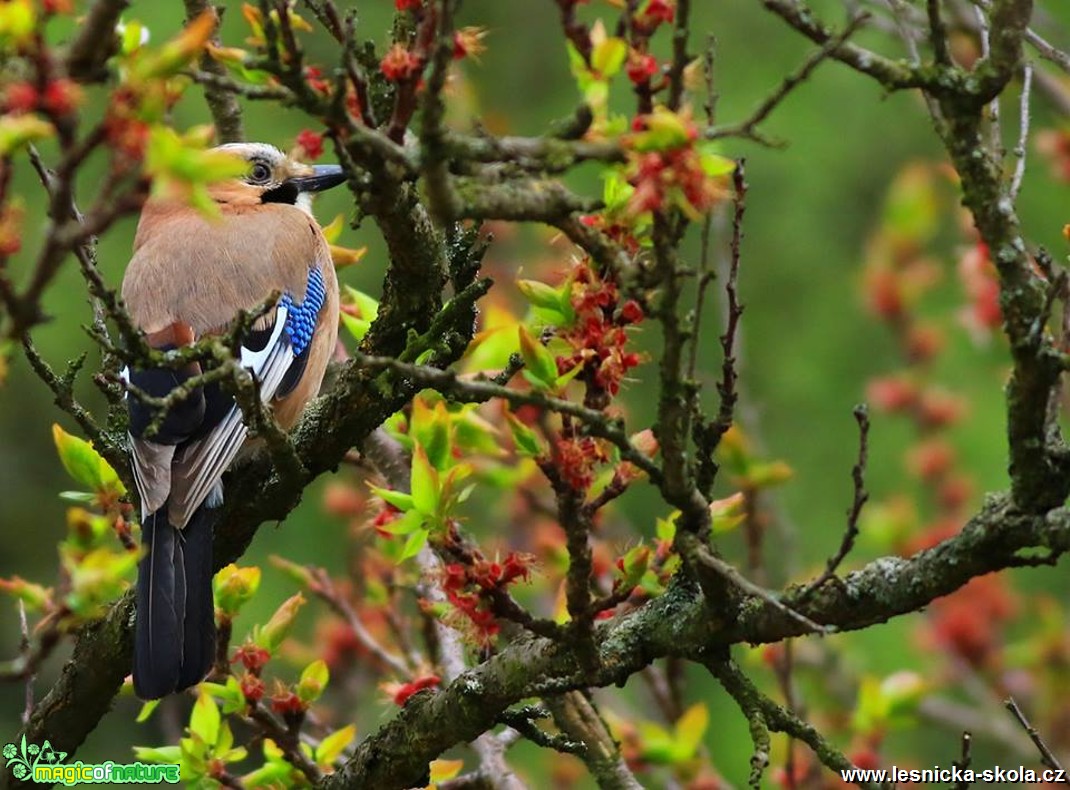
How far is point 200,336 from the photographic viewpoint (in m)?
3.72

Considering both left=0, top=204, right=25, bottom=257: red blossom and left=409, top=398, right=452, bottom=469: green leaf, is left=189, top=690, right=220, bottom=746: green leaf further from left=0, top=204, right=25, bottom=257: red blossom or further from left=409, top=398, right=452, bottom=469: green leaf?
left=0, top=204, right=25, bottom=257: red blossom

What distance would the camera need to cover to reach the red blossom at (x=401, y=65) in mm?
2055

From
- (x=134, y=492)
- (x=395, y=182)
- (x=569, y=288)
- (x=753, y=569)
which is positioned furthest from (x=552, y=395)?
(x=753, y=569)

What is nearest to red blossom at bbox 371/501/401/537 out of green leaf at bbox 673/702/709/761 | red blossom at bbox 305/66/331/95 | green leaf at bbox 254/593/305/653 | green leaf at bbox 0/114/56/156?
green leaf at bbox 254/593/305/653

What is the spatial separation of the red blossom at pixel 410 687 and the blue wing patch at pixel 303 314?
944 millimetres

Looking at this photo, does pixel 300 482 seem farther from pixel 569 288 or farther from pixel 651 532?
pixel 651 532

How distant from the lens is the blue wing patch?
372 centimetres

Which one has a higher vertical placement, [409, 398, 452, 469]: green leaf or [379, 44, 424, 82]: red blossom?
[379, 44, 424, 82]: red blossom

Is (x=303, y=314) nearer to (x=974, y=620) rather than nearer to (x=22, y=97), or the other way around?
(x=22, y=97)

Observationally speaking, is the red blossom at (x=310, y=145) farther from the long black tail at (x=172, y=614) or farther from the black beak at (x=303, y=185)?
the black beak at (x=303, y=185)

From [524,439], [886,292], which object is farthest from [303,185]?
[524,439]

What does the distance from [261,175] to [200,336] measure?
3.41 feet

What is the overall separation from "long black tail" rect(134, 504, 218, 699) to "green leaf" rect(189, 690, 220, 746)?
0.05 meters

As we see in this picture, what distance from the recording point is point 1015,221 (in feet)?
6.75
